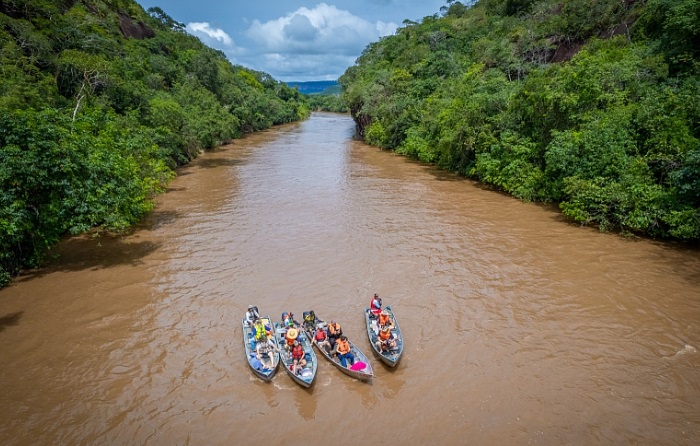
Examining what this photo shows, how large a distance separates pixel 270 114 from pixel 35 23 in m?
46.0

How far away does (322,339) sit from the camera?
11.2 m

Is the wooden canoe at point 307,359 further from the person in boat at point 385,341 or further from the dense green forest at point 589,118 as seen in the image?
the dense green forest at point 589,118

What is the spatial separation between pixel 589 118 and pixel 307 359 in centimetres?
1933

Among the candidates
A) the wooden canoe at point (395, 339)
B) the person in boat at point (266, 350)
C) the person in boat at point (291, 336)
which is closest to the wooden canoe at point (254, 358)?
the person in boat at point (266, 350)

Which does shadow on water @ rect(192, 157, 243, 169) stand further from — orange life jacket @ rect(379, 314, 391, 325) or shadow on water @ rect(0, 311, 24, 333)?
orange life jacket @ rect(379, 314, 391, 325)

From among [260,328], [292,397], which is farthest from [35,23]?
[292,397]

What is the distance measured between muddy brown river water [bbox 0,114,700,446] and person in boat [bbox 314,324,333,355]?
19.7 inches

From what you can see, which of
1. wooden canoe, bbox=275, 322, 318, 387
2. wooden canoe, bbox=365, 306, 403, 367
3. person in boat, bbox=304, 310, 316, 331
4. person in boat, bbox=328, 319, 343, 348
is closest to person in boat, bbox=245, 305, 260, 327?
wooden canoe, bbox=275, 322, 318, 387

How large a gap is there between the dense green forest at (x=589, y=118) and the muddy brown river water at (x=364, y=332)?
5.76 ft

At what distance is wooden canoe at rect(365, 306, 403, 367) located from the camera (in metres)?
10.5

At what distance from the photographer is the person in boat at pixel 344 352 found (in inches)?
408

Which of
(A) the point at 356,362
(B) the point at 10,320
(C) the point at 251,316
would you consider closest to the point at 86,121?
(B) the point at 10,320

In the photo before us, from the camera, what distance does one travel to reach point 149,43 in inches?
2213

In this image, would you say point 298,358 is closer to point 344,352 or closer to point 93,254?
point 344,352
